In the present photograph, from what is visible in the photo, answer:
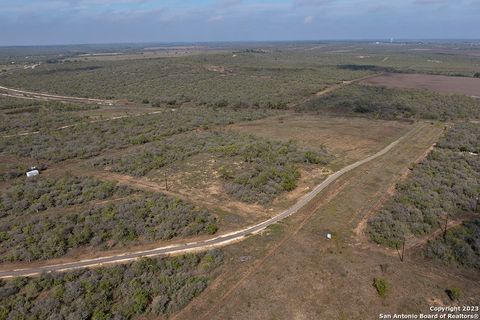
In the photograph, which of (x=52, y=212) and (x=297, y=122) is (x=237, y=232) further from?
(x=297, y=122)

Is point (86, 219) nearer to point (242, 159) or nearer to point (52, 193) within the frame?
point (52, 193)

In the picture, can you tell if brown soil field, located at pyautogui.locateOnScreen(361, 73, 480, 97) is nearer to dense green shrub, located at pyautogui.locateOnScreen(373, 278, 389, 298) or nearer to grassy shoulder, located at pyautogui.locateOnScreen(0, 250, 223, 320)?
dense green shrub, located at pyautogui.locateOnScreen(373, 278, 389, 298)

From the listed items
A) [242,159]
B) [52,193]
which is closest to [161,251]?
[52,193]

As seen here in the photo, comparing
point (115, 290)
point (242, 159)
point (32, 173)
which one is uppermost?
point (242, 159)

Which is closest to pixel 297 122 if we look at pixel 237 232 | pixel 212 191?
pixel 212 191

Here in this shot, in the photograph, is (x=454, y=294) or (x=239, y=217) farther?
(x=239, y=217)

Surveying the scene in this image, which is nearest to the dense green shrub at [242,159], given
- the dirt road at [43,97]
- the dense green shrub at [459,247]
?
the dense green shrub at [459,247]
